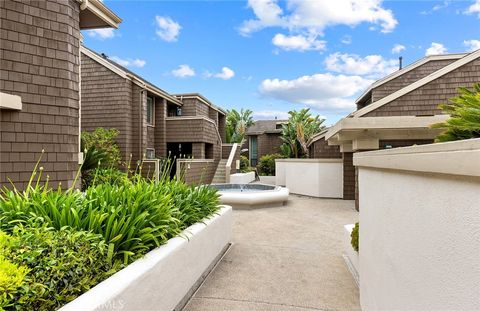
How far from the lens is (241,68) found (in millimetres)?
26312

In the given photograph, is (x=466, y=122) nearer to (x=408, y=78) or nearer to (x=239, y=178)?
(x=408, y=78)

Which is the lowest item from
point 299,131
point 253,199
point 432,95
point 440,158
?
point 253,199

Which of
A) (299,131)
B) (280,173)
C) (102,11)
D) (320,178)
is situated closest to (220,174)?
(280,173)

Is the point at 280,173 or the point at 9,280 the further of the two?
the point at 280,173

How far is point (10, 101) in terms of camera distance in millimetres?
5832

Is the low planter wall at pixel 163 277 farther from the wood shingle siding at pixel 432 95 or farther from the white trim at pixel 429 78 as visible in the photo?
the wood shingle siding at pixel 432 95

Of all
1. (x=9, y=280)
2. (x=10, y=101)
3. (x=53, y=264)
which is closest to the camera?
(x=9, y=280)

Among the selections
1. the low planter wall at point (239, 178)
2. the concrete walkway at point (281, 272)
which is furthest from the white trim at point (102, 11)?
the low planter wall at point (239, 178)

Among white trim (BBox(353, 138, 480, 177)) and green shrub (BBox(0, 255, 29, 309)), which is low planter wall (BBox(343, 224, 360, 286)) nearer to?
white trim (BBox(353, 138, 480, 177))

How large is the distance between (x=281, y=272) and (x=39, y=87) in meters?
6.76

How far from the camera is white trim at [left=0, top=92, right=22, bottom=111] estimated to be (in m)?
5.68

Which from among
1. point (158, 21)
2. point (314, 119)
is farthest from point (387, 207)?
point (314, 119)

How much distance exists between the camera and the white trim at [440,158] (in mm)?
1140

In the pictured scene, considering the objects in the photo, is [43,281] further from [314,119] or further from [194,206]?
[314,119]
